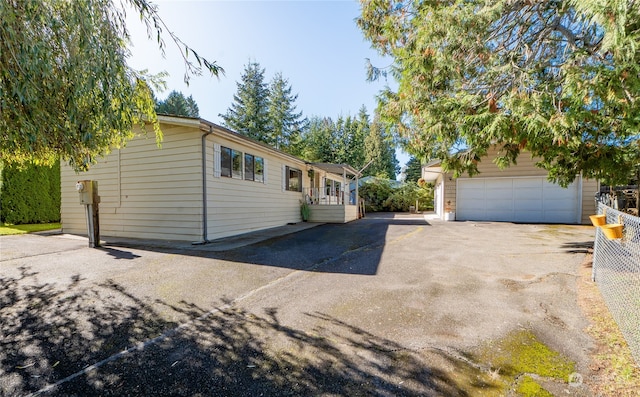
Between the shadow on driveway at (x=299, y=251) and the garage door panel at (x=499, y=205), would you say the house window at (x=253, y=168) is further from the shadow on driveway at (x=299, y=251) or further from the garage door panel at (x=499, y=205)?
the garage door panel at (x=499, y=205)

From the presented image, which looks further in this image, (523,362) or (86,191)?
(86,191)

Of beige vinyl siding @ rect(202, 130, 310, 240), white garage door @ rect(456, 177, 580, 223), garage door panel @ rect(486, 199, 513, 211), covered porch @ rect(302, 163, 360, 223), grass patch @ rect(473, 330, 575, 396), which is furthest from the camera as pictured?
covered porch @ rect(302, 163, 360, 223)

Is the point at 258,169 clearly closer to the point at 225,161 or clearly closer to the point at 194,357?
the point at 225,161

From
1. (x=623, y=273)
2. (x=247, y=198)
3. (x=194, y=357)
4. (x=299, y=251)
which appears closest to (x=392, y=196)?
(x=247, y=198)

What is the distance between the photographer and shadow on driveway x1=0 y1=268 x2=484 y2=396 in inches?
81.4

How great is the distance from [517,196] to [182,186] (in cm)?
1382

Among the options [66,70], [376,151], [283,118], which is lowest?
[66,70]

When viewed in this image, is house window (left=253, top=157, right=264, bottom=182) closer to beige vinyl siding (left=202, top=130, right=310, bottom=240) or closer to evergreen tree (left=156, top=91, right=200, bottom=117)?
beige vinyl siding (left=202, top=130, right=310, bottom=240)

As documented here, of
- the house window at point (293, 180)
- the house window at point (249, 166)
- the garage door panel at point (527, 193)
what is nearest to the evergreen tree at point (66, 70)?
the house window at point (249, 166)

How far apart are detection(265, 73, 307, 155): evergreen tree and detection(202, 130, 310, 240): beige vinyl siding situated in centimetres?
1793

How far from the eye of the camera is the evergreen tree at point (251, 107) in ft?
95.0

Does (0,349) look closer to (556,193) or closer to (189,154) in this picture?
(189,154)

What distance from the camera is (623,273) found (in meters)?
3.54

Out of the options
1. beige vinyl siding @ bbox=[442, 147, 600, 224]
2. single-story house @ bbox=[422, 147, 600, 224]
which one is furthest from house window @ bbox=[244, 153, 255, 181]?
beige vinyl siding @ bbox=[442, 147, 600, 224]
